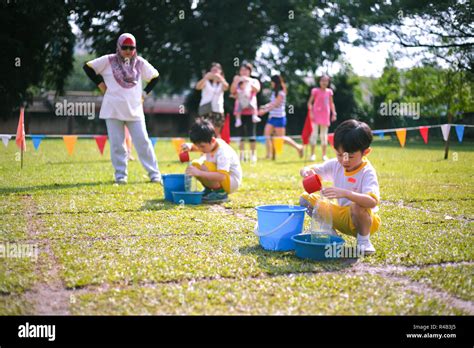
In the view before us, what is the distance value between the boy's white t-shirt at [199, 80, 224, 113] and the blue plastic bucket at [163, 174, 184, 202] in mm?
5173

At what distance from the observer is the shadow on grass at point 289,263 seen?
320cm

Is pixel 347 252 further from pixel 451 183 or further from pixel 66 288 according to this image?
pixel 451 183

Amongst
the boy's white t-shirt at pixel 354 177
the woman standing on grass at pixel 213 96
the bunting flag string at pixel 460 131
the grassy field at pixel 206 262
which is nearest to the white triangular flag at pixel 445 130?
the bunting flag string at pixel 460 131

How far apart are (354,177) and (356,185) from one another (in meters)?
0.06

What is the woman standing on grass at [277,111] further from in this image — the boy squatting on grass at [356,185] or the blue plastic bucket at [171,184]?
the boy squatting on grass at [356,185]

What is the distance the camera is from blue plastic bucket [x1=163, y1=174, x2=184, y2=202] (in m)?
5.98

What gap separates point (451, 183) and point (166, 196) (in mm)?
4096

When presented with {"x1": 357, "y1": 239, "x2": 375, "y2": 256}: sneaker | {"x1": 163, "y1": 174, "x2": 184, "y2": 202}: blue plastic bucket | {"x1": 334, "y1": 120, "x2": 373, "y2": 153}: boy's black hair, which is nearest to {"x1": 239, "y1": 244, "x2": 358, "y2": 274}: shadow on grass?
{"x1": 357, "y1": 239, "x2": 375, "y2": 256}: sneaker

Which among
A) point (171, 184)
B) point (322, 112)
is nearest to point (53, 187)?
point (171, 184)

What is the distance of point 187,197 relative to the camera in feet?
18.9

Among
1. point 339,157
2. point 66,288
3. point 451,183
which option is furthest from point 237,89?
point 66,288

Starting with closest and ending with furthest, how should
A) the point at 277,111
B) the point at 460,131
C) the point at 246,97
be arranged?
1. the point at 460,131
2. the point at 246,97
3. the point at 277,111

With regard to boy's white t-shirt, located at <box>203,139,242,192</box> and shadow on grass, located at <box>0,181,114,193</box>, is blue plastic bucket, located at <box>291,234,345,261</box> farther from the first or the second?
shadow on grass, located at <box>0,181,114,193</box>

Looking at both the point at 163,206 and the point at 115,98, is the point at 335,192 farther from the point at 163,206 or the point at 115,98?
the point at 115,98
